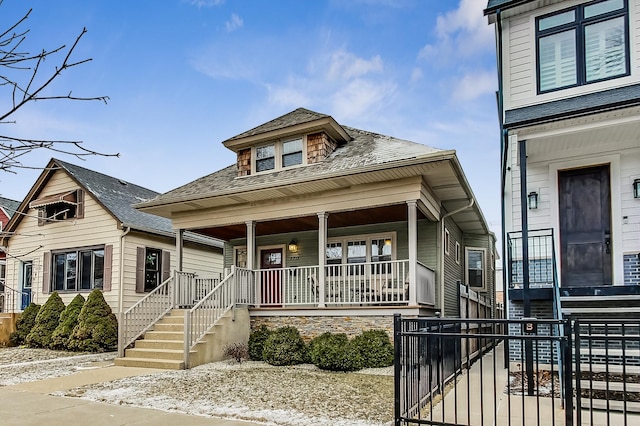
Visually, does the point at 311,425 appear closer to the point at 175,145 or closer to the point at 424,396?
the point at 424,396

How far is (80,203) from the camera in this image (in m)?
15.9

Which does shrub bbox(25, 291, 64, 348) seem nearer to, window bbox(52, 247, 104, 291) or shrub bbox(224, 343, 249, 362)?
Answer: window bbox(52, 247, 104, 291)

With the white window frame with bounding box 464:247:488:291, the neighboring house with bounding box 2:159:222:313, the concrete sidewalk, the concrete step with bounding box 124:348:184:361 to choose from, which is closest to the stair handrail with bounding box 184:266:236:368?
the concrete step with bounding box 124:348:184:361

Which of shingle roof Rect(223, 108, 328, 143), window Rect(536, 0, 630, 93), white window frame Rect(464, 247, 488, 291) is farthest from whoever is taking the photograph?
white window frame Rect(464, 247, 488, 291)

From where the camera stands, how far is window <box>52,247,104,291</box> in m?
15.4

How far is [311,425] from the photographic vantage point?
17.5ft

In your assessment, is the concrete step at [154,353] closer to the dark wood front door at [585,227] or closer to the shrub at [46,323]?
the shrub at [46,323]

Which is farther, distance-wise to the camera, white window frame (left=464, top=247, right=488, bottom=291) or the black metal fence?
white window frame (left=464, top=247, right=488, bottom=291)

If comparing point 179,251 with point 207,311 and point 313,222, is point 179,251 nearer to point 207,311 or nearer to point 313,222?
point 207,311

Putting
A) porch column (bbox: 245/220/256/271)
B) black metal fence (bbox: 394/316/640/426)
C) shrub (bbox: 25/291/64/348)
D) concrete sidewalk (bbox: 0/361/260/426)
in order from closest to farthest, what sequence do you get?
black metal fence (bbox: 394/316/640/426)
concrete sidewalk (bbox: 0/361/260/426)
porch column (bbox: 245/220/256/271)
shrub (bbox: 25/291/64/348)

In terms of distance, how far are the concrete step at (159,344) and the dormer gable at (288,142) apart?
4.81 m

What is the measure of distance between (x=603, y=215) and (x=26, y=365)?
11750mm

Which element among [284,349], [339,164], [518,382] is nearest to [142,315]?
[284,349]

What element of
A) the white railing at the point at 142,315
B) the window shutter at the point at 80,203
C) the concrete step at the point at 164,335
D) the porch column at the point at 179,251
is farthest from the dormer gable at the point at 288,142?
the window shutter at the point at 80,203
